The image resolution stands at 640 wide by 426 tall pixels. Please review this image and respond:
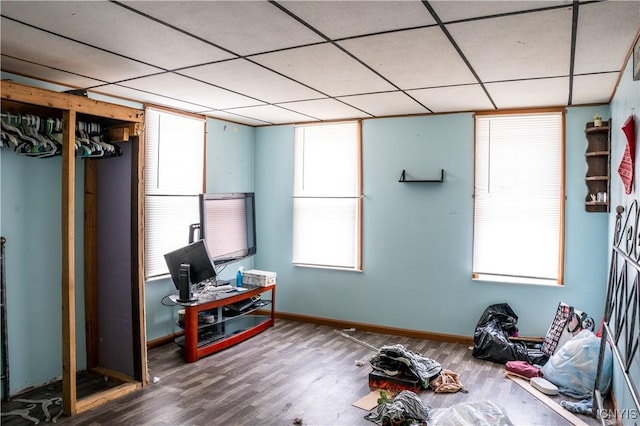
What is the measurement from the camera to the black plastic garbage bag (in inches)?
163

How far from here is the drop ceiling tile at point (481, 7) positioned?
2.00 m

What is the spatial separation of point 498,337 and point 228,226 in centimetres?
300

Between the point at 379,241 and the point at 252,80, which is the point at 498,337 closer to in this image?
the point at 379,241

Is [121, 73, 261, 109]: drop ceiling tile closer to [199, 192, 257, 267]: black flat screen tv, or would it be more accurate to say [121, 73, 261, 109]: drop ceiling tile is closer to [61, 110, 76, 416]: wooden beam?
[61, 110, 76, 416]: wooden beam

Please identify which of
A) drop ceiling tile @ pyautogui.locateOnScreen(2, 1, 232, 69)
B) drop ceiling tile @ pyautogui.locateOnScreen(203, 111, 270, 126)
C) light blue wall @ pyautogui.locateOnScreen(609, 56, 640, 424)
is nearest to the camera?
drop ceiling tile @ pyautogui.locateOnScreen(2, 1, 232, 69)

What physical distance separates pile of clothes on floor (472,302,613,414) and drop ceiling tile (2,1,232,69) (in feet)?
11.2

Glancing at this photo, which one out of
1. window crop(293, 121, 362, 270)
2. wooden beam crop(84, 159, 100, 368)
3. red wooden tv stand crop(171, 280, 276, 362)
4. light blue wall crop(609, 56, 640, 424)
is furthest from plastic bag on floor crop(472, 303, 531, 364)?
wooden beam crop(84, 159, 100, 368)

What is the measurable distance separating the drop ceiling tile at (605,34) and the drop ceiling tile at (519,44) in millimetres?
71

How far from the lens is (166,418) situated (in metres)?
3.04

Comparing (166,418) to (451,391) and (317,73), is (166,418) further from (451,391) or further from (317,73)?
(317,73)

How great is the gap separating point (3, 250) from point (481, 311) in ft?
14.1

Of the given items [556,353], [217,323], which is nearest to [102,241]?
[217,323]

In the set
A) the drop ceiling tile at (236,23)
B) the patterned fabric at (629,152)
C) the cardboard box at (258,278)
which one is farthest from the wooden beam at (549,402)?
the drop ceiling tile at (236,23)

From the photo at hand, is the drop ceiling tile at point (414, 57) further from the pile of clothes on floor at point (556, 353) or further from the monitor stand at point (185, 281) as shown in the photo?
the monitor stand at point (185, 281)
